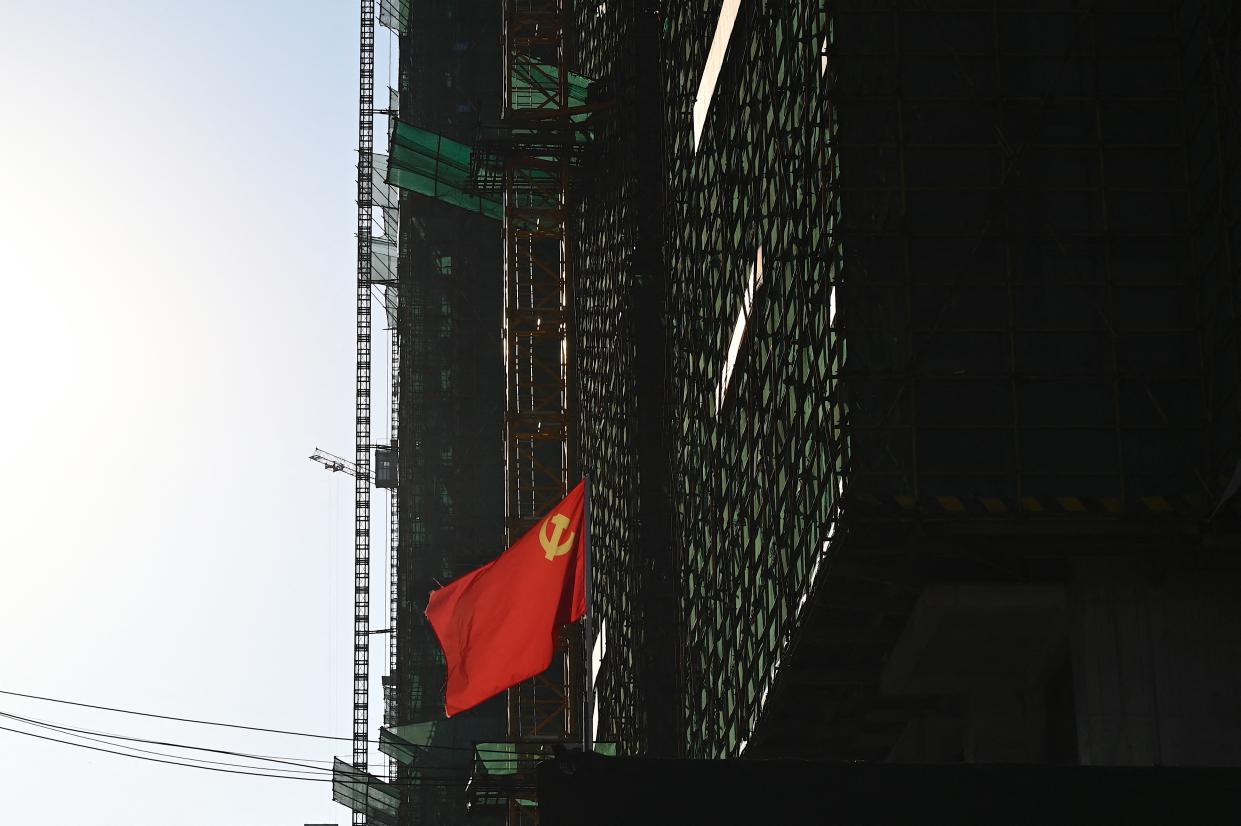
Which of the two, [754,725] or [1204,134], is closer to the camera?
[1204,134]

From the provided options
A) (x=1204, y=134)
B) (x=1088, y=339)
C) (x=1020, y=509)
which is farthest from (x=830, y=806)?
(x=1204, y=134)

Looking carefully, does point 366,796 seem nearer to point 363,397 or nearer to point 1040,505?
point 363,397

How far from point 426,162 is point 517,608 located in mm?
38749

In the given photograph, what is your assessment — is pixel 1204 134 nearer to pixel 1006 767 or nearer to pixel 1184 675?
pixel 1184 675

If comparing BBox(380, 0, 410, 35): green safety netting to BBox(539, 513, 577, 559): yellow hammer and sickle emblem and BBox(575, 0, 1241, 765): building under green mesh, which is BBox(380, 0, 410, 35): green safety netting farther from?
BBox(539, 513, 577, 559): yellow hammer and sickle emblem

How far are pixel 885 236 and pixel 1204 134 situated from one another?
5477 millimetres

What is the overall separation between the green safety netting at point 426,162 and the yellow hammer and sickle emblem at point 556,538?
36.1 metres

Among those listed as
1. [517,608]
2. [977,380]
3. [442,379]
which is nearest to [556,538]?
[517,608]

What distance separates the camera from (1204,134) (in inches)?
1332

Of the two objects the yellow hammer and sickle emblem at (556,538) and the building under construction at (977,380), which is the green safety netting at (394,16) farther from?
the yellow hammer and sickle emblem at (556,538)

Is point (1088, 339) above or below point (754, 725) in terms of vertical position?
above

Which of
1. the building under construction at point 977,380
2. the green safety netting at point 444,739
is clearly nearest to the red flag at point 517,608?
the building under construction at point 977,380

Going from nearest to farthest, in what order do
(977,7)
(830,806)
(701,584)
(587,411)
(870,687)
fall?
(830,806), (977,7), (870,687), (701,584), (587,411)

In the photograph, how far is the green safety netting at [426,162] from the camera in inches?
2963
